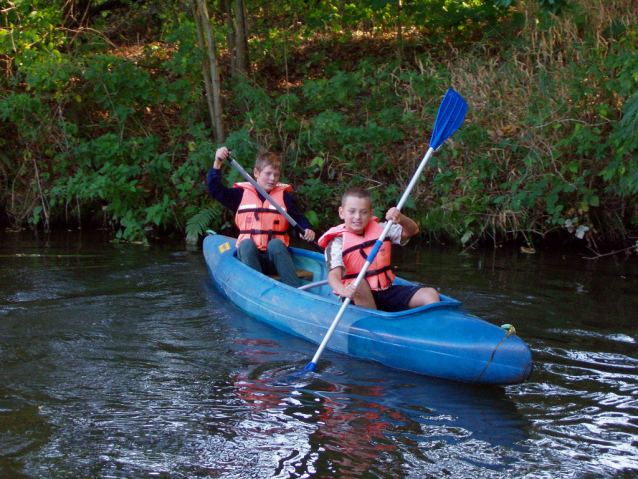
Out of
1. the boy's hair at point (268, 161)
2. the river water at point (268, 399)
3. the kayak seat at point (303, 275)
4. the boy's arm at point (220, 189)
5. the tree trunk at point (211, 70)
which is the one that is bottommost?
the river water at point (268, 399)

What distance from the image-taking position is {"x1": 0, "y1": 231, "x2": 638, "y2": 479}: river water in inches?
103

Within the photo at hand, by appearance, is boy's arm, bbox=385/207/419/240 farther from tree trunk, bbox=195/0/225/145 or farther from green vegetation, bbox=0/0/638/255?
tree trunk, bbox=195/0/225/145

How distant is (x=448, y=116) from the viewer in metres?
4.71

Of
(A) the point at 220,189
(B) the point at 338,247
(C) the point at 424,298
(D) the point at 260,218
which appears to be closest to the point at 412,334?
(C) the point at 424,298

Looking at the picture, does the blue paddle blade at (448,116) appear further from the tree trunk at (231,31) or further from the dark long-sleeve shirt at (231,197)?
the tree trunk at (231,31)

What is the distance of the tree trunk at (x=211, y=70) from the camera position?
316 inches

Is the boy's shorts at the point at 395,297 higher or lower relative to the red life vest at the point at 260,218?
lower

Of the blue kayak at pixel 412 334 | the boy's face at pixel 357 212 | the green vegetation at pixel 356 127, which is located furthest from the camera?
the green vegetation at pixel 356 127

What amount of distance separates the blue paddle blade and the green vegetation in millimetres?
2341

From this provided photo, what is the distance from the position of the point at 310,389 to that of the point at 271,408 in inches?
13.0

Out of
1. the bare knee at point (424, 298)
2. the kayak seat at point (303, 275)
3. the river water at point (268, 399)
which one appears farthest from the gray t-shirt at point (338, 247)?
the kayak seat at point (303, 275)

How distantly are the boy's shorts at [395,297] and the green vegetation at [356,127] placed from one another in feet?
10.5

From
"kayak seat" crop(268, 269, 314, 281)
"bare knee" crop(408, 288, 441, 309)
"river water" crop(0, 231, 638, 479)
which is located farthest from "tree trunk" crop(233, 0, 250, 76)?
"bare knee" crop(408, 288, 441, 309)

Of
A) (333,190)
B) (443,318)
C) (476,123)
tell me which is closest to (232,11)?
(333,190)
